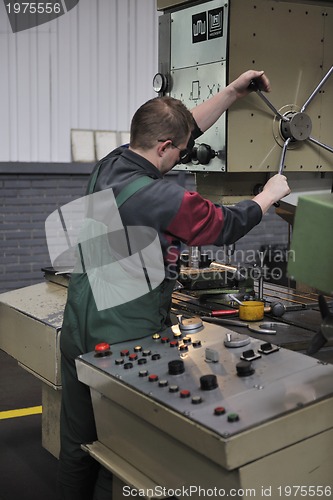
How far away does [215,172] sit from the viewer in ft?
6.04

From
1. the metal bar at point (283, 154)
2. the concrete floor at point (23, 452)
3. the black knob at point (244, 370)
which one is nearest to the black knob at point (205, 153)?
the metal bar at point (283, 154)

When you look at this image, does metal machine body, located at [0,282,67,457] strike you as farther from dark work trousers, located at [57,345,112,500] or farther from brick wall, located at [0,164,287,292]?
brick wall, located at [0,164,287,292]

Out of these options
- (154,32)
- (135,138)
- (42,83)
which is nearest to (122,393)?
(135,138)

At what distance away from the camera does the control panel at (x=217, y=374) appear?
3.66 ft

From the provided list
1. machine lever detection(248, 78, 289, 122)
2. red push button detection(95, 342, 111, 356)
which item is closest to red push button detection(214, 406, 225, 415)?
red push button detection(95, 342, 111, 356)

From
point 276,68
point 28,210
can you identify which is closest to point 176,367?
point 276,68

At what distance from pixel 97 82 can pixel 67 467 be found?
3.06 metres

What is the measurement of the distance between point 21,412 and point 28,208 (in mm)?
1722

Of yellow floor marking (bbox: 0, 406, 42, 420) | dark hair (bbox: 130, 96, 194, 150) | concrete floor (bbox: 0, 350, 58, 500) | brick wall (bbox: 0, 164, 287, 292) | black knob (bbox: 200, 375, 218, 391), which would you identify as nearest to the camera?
black knob (bbox: 200, 375, 218, 391)

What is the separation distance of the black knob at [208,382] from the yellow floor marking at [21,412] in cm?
177

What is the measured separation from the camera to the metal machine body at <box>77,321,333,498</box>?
1.07 meters

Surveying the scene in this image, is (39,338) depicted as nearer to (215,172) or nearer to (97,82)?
(215,172)

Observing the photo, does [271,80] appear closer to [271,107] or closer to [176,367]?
[271,107]

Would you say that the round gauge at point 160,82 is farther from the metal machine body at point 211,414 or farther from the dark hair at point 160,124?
the metal machine body at point 211,414
